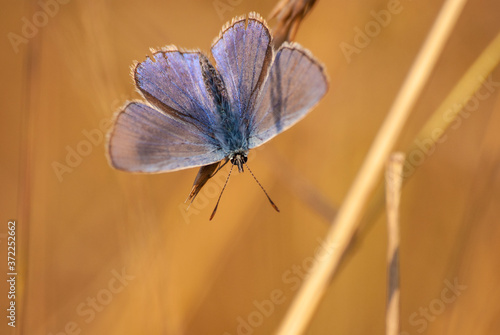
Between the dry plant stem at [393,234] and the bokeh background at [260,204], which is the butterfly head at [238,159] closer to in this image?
the bokeh background at [260,204]

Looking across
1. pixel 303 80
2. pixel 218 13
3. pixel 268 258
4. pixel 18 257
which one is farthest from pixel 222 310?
pixel 218 13

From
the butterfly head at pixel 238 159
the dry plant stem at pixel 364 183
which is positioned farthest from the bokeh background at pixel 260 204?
the dry plant stem at pixel 364 183

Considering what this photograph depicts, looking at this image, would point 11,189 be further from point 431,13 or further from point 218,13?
point 431,13

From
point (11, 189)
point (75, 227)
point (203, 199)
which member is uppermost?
point (11, 189)

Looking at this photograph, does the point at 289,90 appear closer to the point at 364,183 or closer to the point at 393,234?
the point at 364,183

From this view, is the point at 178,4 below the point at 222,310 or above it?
above

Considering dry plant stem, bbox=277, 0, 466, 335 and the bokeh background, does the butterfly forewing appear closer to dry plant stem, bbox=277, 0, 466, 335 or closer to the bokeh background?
dry plant stem, bbox=277, 0, 466, 335
